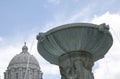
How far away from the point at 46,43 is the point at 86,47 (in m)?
1.15

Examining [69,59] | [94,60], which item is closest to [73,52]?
[69,59]

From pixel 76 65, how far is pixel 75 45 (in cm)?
56

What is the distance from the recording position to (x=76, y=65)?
11.0 m

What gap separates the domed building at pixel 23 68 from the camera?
6334 centimetres

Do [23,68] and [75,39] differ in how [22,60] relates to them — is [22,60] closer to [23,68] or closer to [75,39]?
[23,68]

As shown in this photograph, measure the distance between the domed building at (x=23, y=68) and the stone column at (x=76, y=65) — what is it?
51337mm

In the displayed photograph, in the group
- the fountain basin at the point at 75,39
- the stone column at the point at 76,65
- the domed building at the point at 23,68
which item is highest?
the domed building at the point at 23,68

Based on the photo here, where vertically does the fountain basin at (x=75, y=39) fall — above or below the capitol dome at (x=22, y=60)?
below

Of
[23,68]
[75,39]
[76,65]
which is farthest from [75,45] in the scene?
[23,68]

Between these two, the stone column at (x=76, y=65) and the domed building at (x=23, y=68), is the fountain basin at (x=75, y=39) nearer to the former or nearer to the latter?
the stone column at (x=76, y=65)

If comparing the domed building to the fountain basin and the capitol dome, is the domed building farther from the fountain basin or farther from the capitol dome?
the fountain basin

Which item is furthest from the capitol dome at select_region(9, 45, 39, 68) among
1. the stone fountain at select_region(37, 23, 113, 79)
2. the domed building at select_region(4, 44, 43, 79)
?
the stone fountain at select_region(37, 23, 113, 79)

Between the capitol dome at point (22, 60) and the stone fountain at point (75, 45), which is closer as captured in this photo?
the stone fountain at point (75, 45)

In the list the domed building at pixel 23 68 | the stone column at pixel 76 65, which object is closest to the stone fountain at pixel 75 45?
the stone column at pixel 76 65
